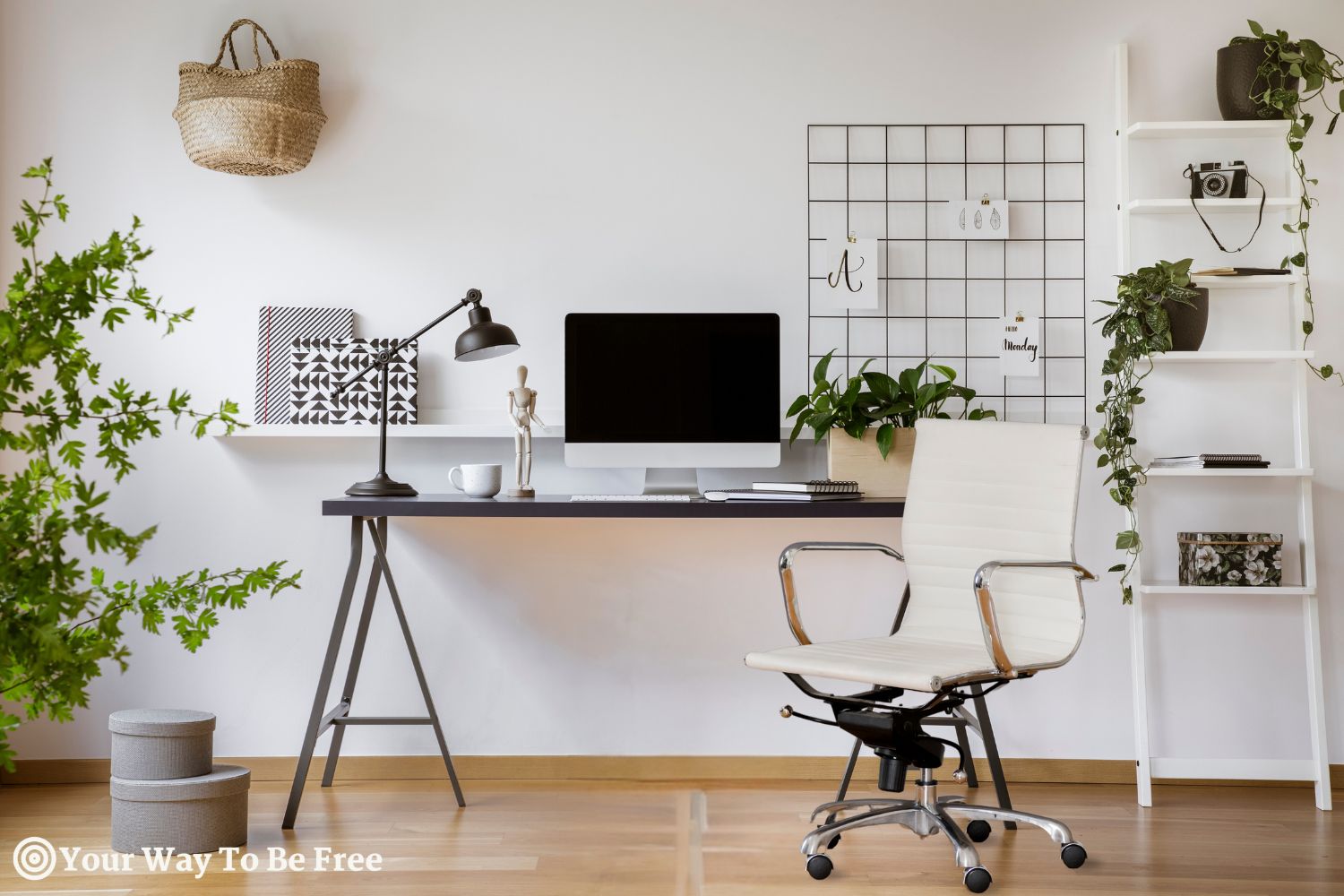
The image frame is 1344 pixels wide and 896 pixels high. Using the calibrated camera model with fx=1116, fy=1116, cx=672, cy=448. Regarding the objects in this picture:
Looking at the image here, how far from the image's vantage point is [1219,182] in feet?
10.6

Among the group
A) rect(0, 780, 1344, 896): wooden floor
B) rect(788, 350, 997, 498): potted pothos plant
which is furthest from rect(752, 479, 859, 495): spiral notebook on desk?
rect(0, 780, 1344, 896): wooden floor

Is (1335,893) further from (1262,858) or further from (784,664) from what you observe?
(784,664)

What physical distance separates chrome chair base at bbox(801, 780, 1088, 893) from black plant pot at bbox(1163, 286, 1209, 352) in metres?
1.41

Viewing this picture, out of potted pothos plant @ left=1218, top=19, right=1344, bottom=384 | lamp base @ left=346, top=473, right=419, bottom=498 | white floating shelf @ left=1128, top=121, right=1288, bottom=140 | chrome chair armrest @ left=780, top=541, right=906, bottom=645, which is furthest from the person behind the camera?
white floating shelf @ left=1128, top=121, right=1288, bottom=140

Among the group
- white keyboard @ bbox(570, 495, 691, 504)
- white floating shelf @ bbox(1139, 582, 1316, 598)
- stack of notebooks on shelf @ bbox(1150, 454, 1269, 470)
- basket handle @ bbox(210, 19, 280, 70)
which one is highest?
basket handle @ bbox(210, 19, 280, 70)

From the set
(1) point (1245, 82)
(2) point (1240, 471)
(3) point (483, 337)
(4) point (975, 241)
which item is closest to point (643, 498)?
(3) point (483, 337)

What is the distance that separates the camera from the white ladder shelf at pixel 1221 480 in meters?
3.08

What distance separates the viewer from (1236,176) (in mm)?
3213

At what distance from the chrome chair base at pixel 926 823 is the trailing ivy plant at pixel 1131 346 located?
81 cm

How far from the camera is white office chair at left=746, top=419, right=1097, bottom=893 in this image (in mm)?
2388

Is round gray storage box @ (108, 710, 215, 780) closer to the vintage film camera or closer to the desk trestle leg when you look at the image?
the desk trestle leg

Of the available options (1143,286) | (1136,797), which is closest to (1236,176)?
(1143,286)

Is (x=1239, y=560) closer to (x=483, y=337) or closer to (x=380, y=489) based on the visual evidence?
(x=483, y=337)

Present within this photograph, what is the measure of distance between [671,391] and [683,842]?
3.93 feet
